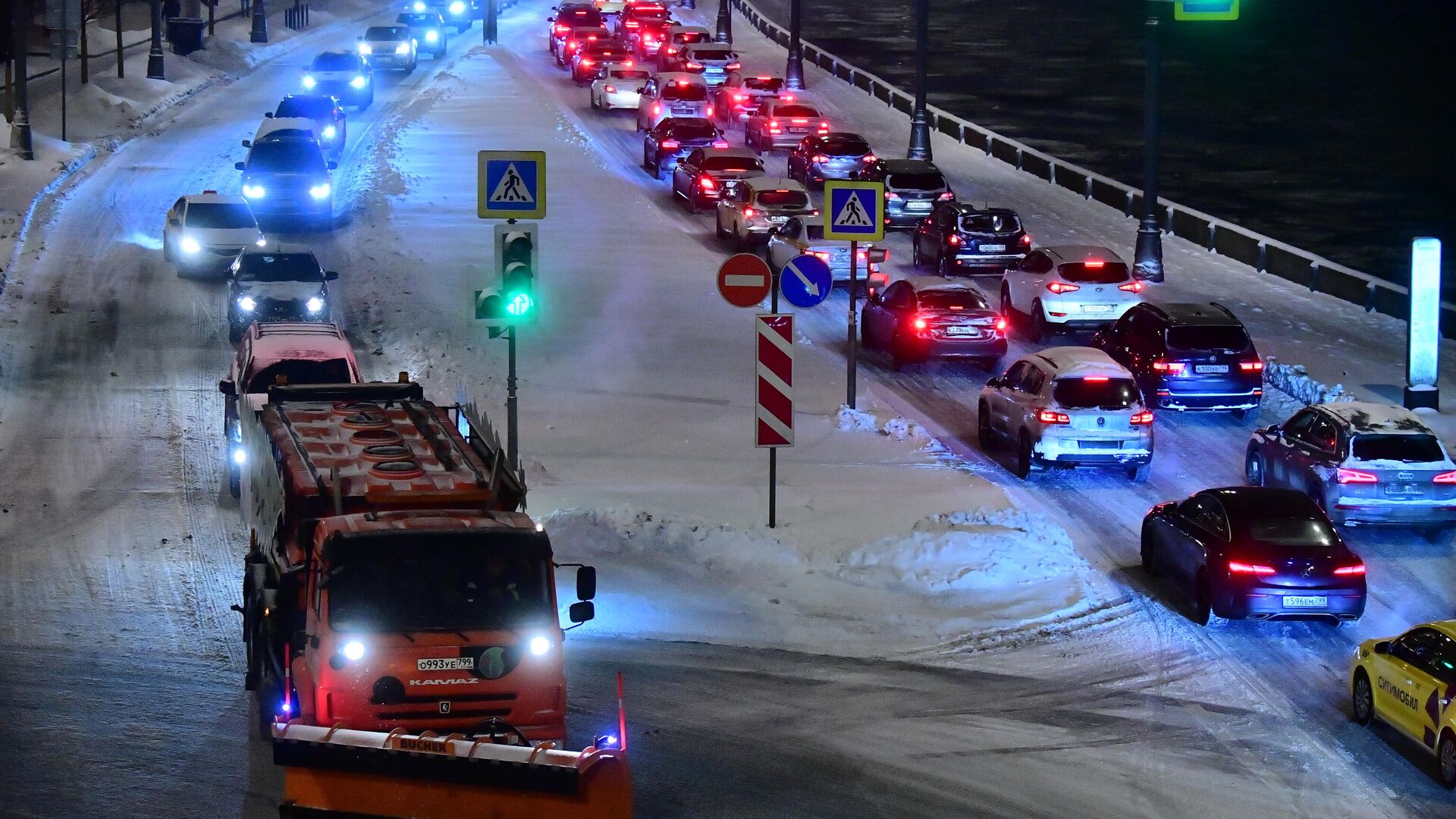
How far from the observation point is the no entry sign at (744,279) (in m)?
20.1

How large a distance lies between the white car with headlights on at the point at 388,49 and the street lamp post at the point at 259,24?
9.32 m

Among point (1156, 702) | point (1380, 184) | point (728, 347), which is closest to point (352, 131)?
point (728, 347)

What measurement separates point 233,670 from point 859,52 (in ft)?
321

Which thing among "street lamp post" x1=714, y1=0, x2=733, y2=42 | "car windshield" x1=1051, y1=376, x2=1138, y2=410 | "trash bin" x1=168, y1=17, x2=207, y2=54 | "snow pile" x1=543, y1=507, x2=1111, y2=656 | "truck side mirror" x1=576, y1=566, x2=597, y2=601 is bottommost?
"snow pile" x1=543, y1=507, x2=1111, y2=656

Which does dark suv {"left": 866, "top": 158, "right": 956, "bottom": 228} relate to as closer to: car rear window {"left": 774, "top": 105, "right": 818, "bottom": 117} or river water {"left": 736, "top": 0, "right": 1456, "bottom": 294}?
river water {"left": 736, "top": 0, "right": 1456, "bottom": 294}

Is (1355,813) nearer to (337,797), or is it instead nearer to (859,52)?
(337,797)

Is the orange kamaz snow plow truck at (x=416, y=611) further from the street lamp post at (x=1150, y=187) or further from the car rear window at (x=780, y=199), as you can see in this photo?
the street lamp post at (x=1150, y=187)

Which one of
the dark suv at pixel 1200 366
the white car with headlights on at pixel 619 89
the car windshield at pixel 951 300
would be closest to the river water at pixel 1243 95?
the white car with headlights on at pixel 619 89

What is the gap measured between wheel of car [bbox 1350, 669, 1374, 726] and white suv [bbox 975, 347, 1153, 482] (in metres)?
7.69

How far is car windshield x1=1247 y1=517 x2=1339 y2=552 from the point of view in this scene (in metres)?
18.0

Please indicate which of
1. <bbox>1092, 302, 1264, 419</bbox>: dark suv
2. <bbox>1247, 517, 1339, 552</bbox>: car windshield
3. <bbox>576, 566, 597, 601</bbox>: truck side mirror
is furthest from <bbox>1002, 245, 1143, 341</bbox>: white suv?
<bbox>576, 566, 597, 601</bbox>: truck side mirror

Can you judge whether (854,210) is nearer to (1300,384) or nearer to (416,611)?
(1300,384)

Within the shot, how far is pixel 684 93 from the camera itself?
166 feet

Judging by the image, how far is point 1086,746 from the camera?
1444cm
